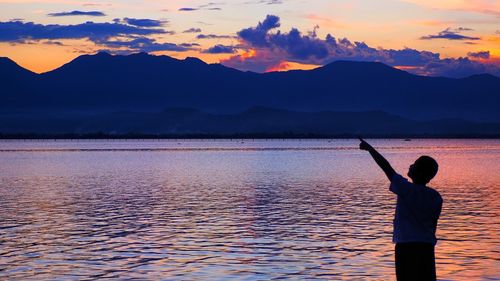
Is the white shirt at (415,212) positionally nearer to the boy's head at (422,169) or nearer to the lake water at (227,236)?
the boy's head at (422,169)

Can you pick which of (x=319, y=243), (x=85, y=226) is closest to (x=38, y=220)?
(x=85, y=226)

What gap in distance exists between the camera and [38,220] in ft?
109

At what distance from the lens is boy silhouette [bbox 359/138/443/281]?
415 inches

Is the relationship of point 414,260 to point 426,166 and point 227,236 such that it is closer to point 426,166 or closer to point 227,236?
point 426,166

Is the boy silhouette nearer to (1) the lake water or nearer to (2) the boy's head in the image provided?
(2) the boy's head

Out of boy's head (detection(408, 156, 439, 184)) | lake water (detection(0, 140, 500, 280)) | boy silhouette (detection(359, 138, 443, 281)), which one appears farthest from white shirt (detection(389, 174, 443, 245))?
lake water (detection(0, 140, 500, 280))

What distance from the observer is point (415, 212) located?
34.9ft

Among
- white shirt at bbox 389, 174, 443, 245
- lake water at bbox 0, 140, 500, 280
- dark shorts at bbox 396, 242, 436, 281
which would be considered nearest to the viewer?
white shirt at bbox 389, 174, 443, 245

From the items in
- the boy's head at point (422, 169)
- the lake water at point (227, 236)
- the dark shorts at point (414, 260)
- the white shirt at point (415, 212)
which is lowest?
the lake water at point (227, 236)

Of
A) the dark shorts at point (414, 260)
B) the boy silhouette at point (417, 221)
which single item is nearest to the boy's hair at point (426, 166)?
the boy silhouette at point (417, 221)

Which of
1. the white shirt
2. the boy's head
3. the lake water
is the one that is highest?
the boy's head

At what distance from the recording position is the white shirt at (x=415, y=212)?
1049 centimetres

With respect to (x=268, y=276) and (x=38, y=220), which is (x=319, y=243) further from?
(x=38, y=220)

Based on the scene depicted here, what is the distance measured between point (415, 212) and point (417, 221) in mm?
146
